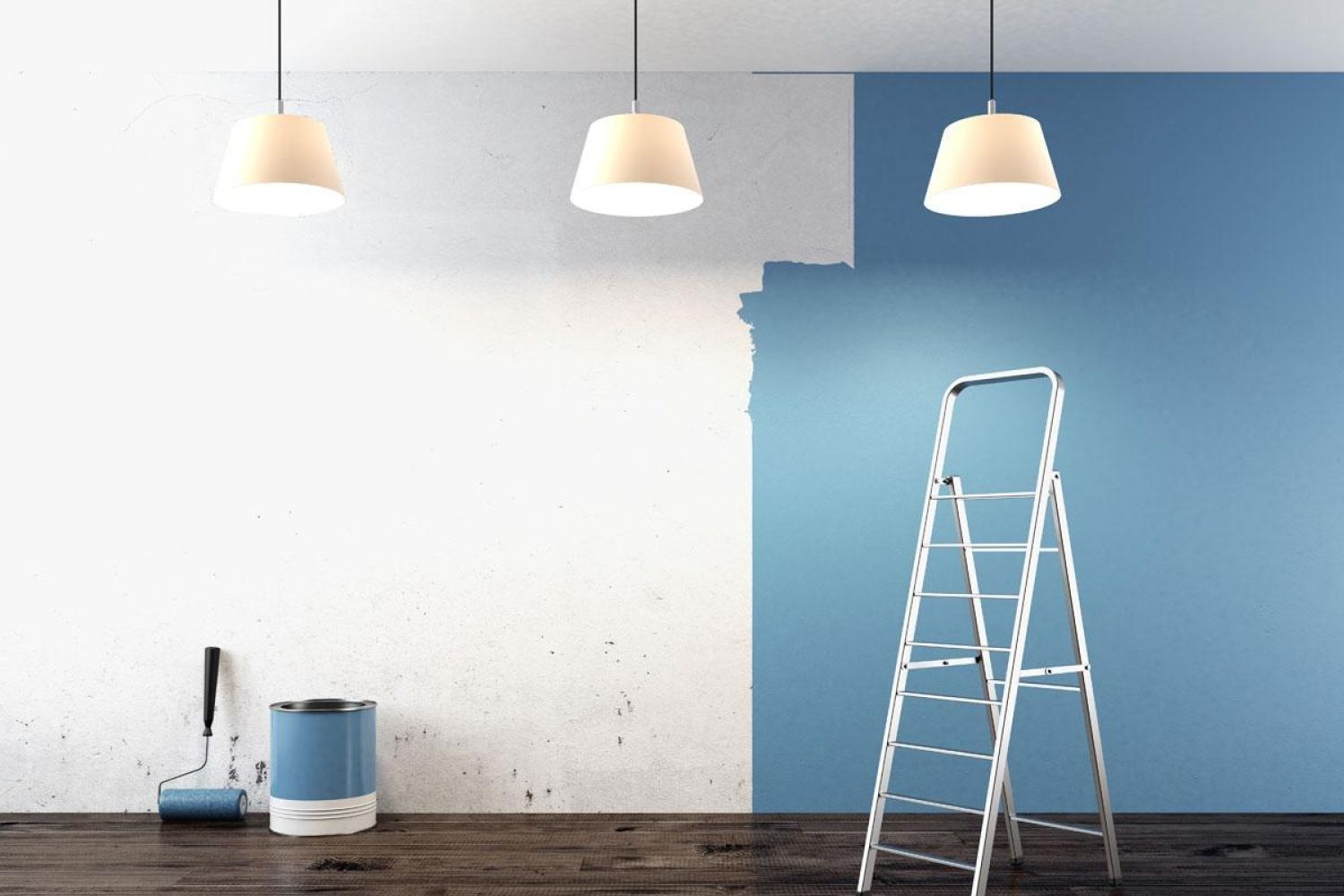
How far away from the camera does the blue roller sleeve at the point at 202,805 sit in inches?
168

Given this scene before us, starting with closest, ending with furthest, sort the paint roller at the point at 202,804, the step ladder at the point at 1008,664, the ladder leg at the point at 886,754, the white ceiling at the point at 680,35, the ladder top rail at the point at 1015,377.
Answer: the step ladder at the point at 1008,664, the ladder top rail at the point at 1015,377, the ladder leg at the point at 886,754, the white ceiling at the point at 680,35, the paint roller at the point at 202,804

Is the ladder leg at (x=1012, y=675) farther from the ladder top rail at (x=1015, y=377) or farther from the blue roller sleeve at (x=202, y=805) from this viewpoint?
the blue roller sleeve at (x=202, y=805)

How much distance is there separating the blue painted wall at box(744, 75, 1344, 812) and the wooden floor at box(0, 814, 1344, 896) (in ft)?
1.01

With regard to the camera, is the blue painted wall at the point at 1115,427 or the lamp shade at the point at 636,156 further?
the blue painted wall at the point at 1115,427

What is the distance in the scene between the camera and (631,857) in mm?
3889

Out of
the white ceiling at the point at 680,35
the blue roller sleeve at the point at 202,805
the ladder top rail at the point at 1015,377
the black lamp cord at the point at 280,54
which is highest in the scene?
the white ceiling at the point at 680,35

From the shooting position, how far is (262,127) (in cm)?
296

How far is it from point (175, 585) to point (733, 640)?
6.75ft

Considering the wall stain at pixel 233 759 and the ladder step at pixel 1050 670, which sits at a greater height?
the ladder step at pixel 1050 670

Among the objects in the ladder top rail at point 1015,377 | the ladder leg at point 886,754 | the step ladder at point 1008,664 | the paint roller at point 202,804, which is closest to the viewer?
the step ladder at point 1008,664

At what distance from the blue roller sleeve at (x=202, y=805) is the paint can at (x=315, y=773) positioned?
17 cm

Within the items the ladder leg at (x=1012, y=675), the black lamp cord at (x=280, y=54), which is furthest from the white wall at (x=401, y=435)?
the ladder leg at (x=1012, y=675)

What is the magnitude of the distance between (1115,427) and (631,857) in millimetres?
2338

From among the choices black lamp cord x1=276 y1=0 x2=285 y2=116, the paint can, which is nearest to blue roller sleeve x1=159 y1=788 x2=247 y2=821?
the paint can
